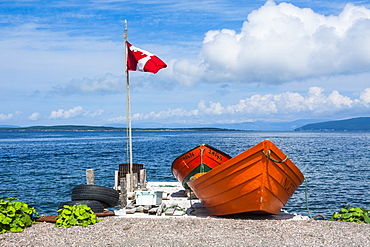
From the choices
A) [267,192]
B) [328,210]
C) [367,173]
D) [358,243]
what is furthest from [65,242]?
[367,173]

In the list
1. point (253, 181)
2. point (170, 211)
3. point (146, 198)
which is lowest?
point (170, 211)

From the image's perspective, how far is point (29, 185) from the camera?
2855 centimetres

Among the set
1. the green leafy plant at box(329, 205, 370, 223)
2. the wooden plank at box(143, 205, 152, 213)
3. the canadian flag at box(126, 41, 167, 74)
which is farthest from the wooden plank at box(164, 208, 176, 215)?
the canadian flag at box(126, 41, 167, 74)

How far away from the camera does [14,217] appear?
1020 centimetres

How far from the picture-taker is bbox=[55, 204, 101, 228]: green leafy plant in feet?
35.0

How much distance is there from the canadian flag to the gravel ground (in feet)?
20.2

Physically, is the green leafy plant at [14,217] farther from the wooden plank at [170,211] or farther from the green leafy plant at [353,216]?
the green leafy plant at [353,216]

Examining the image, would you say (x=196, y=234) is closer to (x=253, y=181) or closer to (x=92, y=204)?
(x=253, y=181)

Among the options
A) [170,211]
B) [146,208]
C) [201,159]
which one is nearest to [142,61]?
[201,159]

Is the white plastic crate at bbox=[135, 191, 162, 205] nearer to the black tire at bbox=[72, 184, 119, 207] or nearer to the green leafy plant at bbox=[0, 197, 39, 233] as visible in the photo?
the black tire at bbox=[72, 184, 119, 207]

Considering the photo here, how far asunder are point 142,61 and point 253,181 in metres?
6.73

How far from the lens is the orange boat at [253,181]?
35.8ft

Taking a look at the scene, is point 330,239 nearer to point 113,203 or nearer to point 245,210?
point 245,210

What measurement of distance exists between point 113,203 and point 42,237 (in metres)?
3.67
